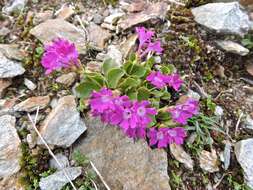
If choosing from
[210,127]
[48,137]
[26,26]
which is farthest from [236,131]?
[26,26]

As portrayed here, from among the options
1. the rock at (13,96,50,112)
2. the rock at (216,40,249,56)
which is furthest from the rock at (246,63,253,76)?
the rock at (13,96,50,112)

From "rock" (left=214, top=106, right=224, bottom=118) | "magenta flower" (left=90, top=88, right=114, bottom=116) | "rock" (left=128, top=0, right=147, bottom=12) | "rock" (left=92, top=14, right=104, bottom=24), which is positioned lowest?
"rock" (left=214, top=106, right=224, bottom=118)

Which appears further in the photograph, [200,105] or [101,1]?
[101,1]

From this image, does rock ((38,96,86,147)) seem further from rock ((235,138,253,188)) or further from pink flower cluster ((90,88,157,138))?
rock ((235,138,253,188))

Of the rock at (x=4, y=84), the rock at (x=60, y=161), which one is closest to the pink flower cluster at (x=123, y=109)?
the rock at (x=60, y=161)

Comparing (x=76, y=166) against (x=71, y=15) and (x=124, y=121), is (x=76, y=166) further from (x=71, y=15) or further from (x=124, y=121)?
(x=71, y=15)
